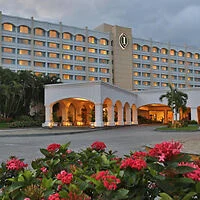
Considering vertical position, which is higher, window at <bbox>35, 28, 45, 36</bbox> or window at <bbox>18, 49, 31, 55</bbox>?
window at <bbox>35, 28, 45, 36</bbox>

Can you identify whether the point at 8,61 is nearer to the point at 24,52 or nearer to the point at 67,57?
the point at 24,52

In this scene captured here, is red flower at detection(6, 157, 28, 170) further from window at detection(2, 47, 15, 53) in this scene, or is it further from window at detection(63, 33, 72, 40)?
window at detection(63, 33, 72, 40)

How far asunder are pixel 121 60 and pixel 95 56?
7.83 metres

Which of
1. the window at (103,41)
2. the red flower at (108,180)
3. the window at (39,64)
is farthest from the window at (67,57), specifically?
the red flower at (108,180)

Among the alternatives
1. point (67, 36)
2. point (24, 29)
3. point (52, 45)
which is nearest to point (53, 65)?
point (52, 45)

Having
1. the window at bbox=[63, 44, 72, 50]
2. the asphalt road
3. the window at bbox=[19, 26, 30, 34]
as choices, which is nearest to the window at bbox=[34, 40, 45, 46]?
the window at bbox=[19, 26, 30, 34]

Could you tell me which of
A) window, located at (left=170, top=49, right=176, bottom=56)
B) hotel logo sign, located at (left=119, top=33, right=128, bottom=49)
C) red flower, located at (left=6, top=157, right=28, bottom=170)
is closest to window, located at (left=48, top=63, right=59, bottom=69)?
hotel logo sign, located at (left=119, top=33, right=128, bottom=49)

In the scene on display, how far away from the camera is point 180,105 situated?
105 ft

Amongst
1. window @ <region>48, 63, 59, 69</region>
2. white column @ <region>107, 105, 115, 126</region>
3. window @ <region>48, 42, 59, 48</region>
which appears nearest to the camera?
white column @ <region>107, 105, 115, 126</region>

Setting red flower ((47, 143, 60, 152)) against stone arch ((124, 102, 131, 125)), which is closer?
red flower ((47, 143, 60, 152))

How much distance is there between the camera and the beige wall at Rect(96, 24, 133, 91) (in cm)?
7644

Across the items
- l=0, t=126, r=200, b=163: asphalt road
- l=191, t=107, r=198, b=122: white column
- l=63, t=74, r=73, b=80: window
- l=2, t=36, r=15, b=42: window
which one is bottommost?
l=0, t=126, r=200, b=163: asphalt road

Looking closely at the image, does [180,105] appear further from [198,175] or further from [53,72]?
[53,72]

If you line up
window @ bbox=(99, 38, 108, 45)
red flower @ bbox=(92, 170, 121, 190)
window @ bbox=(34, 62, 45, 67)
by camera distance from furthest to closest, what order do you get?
window @ bbox=(99, 38, 108, 45) < window @ bbox=(34, 62, 45, 67) < red flower @ bbox=(92, 170, 121, 190)
